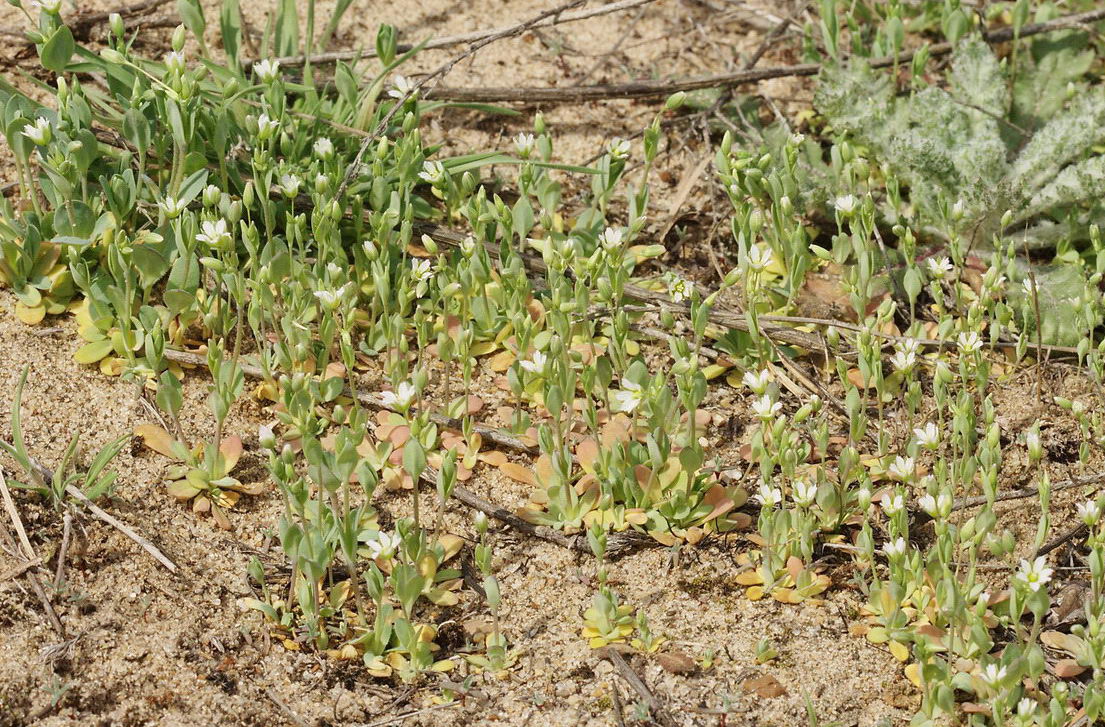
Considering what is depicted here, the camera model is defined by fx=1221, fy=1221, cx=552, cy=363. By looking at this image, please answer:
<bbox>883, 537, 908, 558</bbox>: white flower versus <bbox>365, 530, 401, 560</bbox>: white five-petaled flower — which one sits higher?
<bbox>365, 530, 401, 560</bbox>: white five-petaled flower

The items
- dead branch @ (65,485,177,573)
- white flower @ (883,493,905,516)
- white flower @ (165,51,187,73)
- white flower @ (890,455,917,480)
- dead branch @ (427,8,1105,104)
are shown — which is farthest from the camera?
dead branch @ (427,8,1105,104)

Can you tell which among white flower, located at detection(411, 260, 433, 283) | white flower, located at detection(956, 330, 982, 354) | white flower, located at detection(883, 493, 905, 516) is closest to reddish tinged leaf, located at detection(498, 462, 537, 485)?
white flower, located at detection(411, 260, 433, 283)

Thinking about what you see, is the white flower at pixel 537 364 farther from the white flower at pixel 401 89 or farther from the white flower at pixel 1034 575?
the white flower at pixel 1034 575

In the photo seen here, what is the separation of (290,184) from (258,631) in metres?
1.28

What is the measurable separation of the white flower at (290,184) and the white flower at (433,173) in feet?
1.19

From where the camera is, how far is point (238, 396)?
11.2 ft

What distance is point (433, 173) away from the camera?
3.55 meters

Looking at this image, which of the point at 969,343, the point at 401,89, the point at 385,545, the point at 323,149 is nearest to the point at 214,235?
the point at 323,149

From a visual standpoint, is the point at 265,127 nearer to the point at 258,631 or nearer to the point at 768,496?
the point at 258,631

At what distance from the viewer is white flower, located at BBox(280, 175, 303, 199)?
3.39m

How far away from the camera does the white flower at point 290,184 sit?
339 cm

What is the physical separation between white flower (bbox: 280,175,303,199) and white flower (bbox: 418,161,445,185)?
36cm

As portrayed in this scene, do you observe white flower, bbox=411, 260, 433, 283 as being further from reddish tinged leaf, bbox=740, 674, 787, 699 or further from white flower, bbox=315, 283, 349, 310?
reddish tinged leaf, bbox=740, 674, 787, 699

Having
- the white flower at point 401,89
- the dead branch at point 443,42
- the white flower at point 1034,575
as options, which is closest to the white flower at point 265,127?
the white flower at point 401,89
